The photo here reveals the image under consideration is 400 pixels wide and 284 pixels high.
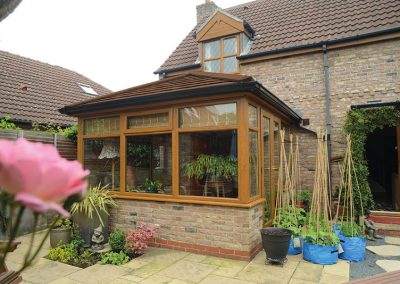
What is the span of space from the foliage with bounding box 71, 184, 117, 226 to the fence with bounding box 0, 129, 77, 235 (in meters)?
0.82

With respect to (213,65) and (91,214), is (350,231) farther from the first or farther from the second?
(213,65)

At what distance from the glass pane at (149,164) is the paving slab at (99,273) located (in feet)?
5.69

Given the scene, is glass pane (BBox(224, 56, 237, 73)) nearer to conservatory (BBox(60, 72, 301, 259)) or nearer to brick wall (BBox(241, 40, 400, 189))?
brick wall (BBox(241, 40, 400, 189))

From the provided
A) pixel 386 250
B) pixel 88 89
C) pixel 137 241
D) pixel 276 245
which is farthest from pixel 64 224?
pixel 88 89

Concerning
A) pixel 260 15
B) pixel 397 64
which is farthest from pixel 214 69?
pixel 397 64

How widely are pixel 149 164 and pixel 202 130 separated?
7.53ft

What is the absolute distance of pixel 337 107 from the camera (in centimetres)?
831

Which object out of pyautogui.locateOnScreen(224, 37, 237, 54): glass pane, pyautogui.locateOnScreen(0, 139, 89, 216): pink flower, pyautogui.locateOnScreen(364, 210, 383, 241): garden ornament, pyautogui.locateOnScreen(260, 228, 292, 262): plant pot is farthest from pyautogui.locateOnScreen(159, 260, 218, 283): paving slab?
pyautogui.locateOnScreen(224, 37, 237, 54): glass pane

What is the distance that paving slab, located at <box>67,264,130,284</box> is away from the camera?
176 inches

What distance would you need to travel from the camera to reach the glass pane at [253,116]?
5500mm

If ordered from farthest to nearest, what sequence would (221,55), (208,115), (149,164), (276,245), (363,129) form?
(221,55) < (149,164) < (363,129) < (208,115) < (276,245)

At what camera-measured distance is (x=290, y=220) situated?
6.02 metres

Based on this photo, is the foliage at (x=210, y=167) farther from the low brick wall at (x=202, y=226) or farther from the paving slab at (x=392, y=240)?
the paving slab at (x=392, y=240)

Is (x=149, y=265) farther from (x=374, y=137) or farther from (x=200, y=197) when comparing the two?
(x=374, y=137)
